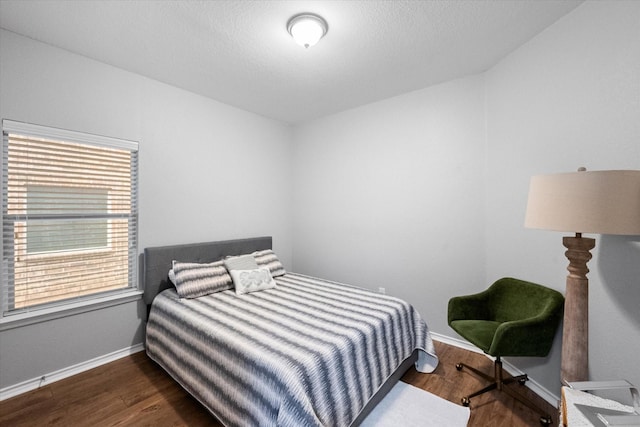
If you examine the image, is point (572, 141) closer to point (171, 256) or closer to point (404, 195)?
point (404, 195)

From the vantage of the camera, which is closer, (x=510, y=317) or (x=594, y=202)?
(x=594, y=202)

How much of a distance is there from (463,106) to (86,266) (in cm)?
396

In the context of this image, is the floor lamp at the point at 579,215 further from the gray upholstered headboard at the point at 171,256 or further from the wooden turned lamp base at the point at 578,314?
the gray upholstered headboard at the point at 171,256

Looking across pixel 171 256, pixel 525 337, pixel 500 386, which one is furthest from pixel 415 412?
pixel 171 256

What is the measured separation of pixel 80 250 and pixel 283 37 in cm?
→ 253

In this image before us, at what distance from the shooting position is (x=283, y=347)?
5.41 feet

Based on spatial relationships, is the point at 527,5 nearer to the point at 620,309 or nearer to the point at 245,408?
the point at 620,309

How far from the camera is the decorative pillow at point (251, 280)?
8.96ft

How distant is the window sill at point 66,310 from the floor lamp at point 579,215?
3373 mm

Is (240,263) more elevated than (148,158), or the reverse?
(148,158)

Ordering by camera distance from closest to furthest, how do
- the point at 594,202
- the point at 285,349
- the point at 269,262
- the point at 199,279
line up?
the point at 594,202 < the point at 285,349 < the point at 199,279 < the point at 269,262

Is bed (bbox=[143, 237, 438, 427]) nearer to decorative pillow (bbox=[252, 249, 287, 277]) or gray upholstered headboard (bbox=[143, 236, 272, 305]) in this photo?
gray upholstered headboard (bbox=[143, 236, 272, 305])

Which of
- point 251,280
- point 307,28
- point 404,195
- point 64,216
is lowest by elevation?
point 251,280

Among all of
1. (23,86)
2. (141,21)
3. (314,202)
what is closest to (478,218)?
(314,202)
